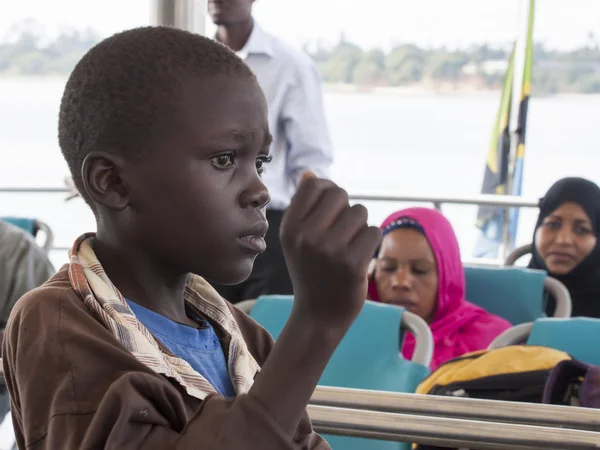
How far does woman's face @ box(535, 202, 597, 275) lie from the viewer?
10.8 ft

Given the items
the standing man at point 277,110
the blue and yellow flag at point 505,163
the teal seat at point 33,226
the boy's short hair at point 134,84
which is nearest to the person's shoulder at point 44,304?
the boy's short hair at point 134,84

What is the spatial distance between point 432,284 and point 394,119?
13693mm

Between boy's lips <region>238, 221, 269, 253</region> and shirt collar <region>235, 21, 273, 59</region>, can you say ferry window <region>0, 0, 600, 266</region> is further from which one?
boy's lips <region>238, 221, 269, 253</region>

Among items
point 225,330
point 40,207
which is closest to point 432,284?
point 225,330

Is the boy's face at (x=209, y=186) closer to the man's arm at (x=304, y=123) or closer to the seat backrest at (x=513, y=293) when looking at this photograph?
the man's arm at (x=304, y=123)

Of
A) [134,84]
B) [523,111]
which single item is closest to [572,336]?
[134,84]

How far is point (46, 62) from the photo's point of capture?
927 centimetres

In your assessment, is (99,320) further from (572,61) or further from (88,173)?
(572,61)

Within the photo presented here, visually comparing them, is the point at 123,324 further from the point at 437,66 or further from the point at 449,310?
the point at 437,66

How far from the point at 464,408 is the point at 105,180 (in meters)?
0.52

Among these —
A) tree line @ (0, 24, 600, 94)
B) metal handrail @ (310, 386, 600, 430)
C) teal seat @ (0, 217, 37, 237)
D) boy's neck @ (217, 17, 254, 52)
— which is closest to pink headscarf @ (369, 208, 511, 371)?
boy's neck @ (217, 17, 254, 52)

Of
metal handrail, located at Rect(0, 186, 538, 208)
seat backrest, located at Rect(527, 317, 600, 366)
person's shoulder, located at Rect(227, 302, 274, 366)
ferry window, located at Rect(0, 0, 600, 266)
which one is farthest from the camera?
ferry window, located at Rect(0, 0, 600, 266)

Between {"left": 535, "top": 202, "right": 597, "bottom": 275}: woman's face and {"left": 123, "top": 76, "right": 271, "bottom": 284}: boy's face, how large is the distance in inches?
111

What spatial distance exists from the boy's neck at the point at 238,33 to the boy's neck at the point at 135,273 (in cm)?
220
